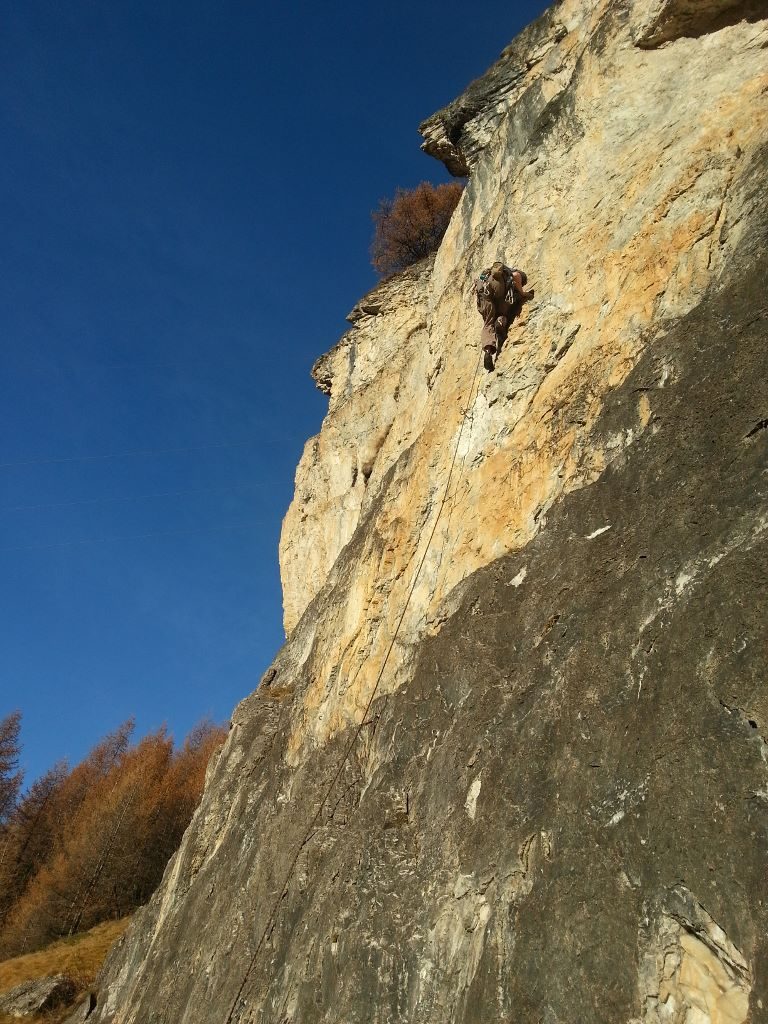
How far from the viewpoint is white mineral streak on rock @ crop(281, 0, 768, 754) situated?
8.67 metres

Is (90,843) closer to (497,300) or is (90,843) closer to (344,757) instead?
(344,757)

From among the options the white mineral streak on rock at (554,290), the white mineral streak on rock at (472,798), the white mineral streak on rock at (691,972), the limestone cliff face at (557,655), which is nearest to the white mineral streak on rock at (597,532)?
the limestone cliff face at (557,655)

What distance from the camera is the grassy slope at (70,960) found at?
23094 millimetres

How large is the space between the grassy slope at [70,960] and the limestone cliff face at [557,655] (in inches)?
424

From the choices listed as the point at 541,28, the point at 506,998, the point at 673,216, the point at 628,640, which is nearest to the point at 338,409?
the point at 541,28

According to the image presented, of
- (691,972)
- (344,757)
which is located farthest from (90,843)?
(691,972)

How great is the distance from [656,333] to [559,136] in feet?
19.4

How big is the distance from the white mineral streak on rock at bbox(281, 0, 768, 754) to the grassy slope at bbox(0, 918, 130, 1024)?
1689 cm

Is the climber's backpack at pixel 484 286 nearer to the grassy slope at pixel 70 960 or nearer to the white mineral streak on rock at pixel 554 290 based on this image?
the white mineral streak on rock at pixel 554 290

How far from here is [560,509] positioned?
27.1ft

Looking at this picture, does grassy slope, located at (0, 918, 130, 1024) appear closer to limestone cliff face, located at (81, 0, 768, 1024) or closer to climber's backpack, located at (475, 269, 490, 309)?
limestone cliff face, located at (81, 0, 768, 1024)

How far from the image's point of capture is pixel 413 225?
1177 inches

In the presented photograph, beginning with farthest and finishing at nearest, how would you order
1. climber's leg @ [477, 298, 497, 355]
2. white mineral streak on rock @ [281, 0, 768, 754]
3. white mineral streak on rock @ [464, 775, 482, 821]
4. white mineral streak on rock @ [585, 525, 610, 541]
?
climber's leg @ [477, 298, 497, 355] → white mineral streak on rock @ [281, 0, 768, 754] → white mineral streak on rock @ [585, 525, 610, 541] → white mineral streak on rock @ [464, 775, 482, 821]

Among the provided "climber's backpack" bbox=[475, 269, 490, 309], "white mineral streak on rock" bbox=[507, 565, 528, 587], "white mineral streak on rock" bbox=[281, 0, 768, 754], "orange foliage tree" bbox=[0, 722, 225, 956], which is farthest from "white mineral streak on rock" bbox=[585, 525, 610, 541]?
"orange foliage tree" bbox=[0, 722, 225, 956]
